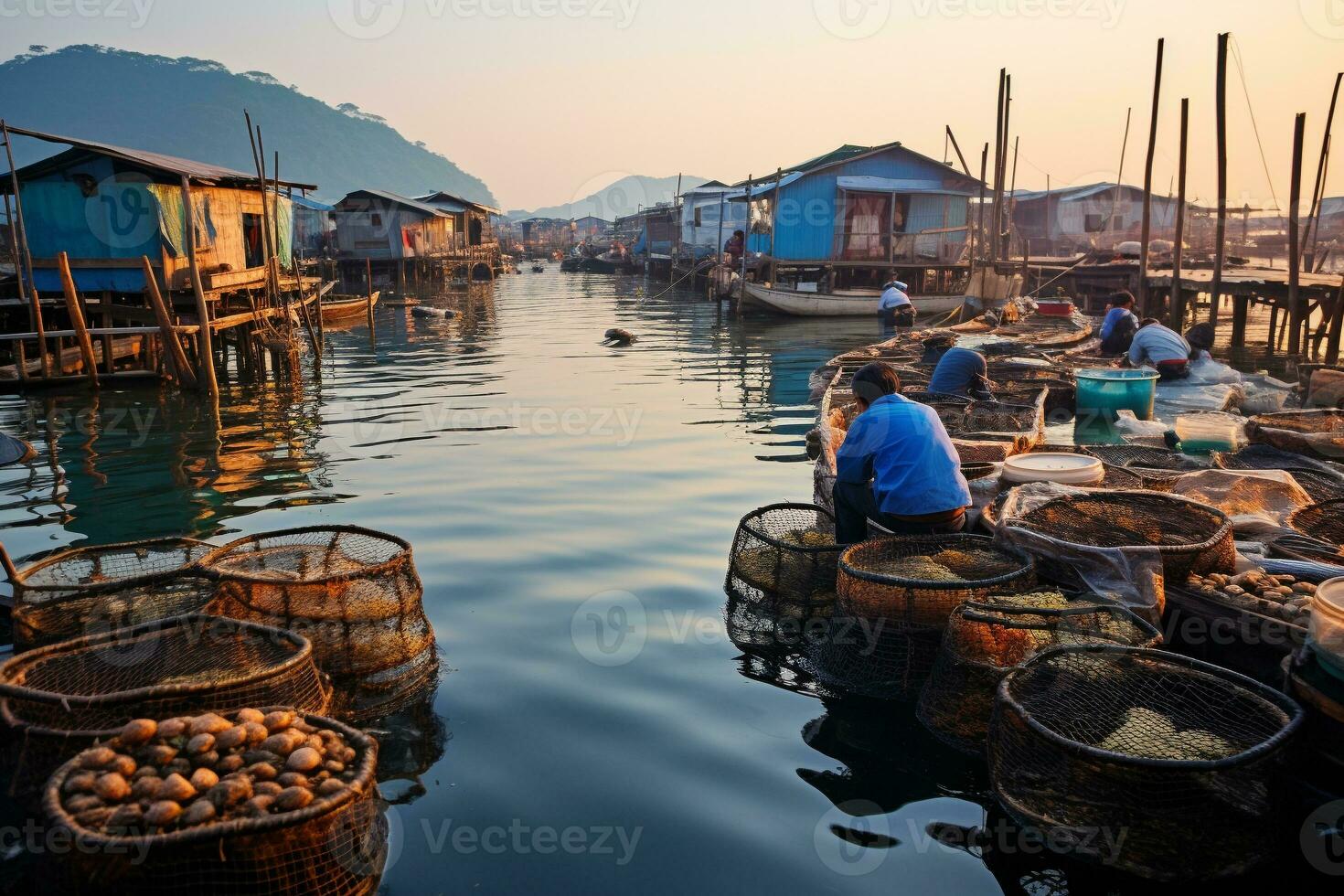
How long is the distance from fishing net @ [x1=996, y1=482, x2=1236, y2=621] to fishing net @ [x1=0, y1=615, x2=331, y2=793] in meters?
3.70

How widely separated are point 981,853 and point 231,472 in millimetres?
9044

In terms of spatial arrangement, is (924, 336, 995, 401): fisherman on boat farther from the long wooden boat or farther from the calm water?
the long wooden boat

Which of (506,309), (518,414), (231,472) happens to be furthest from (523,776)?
(506,309)

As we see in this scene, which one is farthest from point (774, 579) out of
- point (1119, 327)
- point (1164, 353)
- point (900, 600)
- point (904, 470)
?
point (1119, 327)

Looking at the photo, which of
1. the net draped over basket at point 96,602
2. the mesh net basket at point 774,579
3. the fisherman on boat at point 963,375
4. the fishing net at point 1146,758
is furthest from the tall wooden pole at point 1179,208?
the net draped over basket at point 96,602

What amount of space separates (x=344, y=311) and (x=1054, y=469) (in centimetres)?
2378

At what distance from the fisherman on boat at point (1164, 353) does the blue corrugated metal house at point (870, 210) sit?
1840 cm

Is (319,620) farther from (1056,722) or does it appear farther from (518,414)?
(518,414)

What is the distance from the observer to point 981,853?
3.65 metres

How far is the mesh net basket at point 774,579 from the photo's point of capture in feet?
18.4

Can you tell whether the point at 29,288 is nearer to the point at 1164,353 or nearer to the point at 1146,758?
the point at 1164,353

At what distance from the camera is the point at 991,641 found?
421 cm

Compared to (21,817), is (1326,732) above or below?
above

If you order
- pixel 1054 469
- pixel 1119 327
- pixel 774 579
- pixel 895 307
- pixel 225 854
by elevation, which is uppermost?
pixel 895 307
